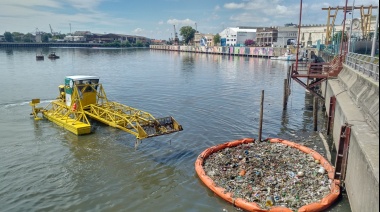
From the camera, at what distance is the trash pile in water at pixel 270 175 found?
42.6ft

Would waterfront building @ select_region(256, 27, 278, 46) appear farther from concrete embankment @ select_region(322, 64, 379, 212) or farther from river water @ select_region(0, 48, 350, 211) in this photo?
concrete embankment @ select_region(322, 64, 379, 212)

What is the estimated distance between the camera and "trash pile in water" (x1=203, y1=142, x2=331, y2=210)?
42.6 ft

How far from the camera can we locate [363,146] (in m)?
10.1

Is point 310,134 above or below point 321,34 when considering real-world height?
below

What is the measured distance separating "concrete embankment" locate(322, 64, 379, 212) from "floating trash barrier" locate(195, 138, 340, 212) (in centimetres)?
144

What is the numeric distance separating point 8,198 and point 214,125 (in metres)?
15.8

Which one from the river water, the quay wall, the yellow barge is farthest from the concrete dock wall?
the yellow barge

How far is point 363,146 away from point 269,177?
17.1ft

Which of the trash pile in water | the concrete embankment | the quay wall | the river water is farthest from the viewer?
the quay wall

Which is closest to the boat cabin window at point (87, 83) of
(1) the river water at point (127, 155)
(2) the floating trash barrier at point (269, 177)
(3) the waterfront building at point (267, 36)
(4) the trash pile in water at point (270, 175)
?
(1) the river water at point (127, 155)

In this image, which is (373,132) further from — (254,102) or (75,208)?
(254,102)

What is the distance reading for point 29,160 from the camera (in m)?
17.8

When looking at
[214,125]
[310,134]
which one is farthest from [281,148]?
[214,125]

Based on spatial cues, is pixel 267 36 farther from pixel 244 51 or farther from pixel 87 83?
pixel 87 83
